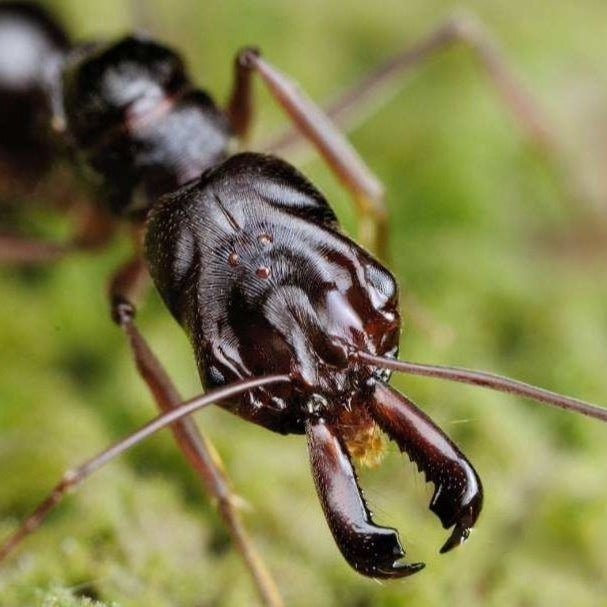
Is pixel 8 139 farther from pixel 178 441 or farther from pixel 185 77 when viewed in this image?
pixel 178 441

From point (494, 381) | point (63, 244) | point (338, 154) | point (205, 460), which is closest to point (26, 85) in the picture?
point (63, 244)

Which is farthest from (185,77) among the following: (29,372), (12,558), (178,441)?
(12,558)

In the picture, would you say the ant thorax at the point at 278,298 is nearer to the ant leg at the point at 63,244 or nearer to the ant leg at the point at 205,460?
the ant leg at the point at 205,460

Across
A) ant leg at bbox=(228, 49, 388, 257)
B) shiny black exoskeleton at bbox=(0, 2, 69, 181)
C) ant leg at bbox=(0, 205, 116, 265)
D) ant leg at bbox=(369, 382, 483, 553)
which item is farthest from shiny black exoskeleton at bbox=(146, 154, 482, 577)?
shiny black exoskeleton at bbox=(0, 2, 69, 181)

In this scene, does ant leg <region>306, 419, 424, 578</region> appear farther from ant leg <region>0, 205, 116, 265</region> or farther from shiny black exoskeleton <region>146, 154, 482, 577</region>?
ant leg <region>0, 205, 116, 265</region>

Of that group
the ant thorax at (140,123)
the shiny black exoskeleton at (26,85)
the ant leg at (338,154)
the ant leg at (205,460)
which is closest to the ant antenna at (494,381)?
the ant leg at (205,460)

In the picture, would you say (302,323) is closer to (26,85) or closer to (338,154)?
(338,154)

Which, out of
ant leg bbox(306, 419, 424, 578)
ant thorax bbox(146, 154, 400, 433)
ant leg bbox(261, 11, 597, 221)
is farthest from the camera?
ant leg bbox(261, 11, 597, 221)

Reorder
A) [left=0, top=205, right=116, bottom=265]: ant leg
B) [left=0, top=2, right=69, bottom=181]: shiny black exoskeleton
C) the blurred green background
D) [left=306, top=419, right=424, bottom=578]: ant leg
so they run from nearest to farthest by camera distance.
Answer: [left=306, top=419, right=424, bottom=578]: ant leg → the blurred green background → [left=0, top=205, right=116, bottom=265]: ant leg → [left=0, top=2, right=69, bottom=181]: shiny black exoskeleton
